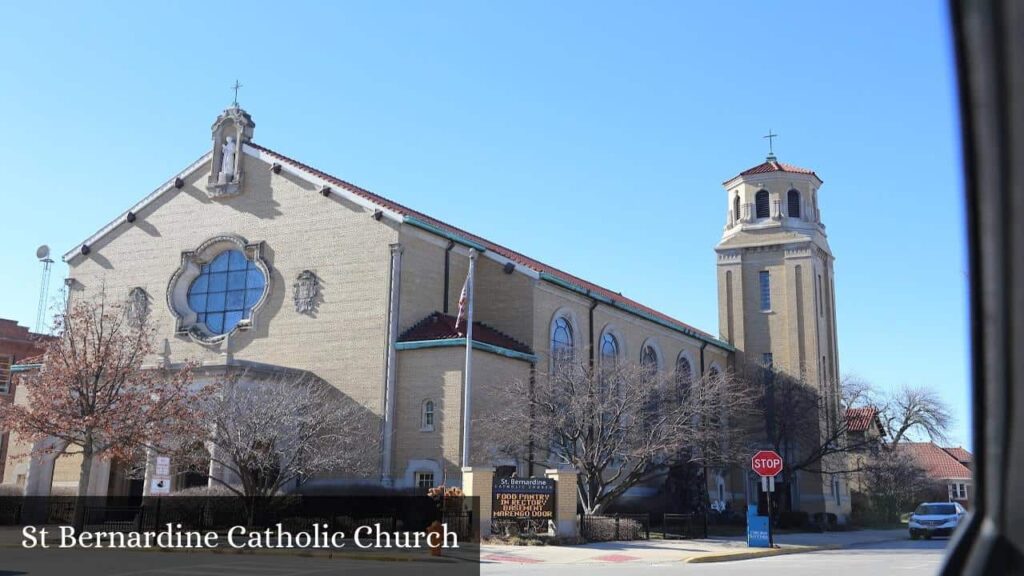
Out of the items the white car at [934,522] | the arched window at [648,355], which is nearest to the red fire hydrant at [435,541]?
the white car at [934,522]

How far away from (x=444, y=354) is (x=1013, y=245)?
3350 centimetres

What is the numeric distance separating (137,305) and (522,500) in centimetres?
2232

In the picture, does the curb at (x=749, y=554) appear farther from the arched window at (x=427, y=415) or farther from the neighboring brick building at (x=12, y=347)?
the neighboring brick building at (x=12, y=347)

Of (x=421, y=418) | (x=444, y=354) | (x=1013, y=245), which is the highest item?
(x=444, y=354)

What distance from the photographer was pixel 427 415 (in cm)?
3456

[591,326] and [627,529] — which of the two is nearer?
[627,529]

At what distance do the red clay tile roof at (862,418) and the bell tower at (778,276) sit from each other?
2415 mm

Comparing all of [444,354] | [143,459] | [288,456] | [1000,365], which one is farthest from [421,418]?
[1000,365]

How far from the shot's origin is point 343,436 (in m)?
33.4

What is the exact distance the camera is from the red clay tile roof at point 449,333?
3581cm

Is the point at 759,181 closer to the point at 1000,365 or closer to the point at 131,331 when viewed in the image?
the point at 131,331

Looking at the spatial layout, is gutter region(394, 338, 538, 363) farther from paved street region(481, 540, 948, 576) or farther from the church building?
paved street region(481, 540, 948, 576)

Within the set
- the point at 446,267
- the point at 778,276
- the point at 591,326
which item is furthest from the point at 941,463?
the point at 446,267

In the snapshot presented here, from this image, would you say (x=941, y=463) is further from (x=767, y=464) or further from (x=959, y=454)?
(x=767, y=464)
